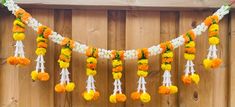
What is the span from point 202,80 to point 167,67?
189 millimetres

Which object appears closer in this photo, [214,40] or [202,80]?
[214,40]

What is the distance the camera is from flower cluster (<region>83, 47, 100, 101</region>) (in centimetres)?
108

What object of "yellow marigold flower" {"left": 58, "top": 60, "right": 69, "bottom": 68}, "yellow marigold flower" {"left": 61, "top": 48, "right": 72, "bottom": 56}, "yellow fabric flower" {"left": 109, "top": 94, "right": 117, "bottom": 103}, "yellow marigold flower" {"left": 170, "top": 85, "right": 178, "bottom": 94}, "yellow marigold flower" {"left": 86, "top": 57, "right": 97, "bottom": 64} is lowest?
"yellow fabric flower" {"left": 109, "top": 94, "right": 117, "bottom": 103}

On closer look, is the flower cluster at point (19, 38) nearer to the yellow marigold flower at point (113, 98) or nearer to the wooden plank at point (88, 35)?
the wooden plank at point (88, 35)

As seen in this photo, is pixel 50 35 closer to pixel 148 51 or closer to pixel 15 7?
pixel 15 7

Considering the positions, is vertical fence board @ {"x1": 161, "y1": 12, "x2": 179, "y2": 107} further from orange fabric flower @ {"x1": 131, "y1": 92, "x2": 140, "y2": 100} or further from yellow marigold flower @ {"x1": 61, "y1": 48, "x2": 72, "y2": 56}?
yellow marigold flower @ {"x1": 61, "y1": 48, "x2": 72, "y2": 56}

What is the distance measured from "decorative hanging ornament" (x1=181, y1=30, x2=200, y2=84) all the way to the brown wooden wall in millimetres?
71

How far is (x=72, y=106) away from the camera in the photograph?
118 centimetres

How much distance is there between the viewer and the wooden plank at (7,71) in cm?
117

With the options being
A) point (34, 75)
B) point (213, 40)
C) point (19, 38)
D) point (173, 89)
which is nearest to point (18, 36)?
point (19, 38)

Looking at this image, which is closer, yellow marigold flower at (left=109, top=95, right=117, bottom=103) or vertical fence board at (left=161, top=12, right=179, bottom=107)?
yellow marigold flower at (left=109, top=95, right=117, bottom=103)

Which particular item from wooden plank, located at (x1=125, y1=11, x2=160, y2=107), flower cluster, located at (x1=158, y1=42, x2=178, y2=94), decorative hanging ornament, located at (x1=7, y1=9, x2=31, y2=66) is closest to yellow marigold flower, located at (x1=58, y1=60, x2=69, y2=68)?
decorative hanging ornament, located at (x1=7, y1=9, x2=31, y2=66)

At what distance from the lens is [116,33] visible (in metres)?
1.18

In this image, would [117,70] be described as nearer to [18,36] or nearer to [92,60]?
[92,60]
